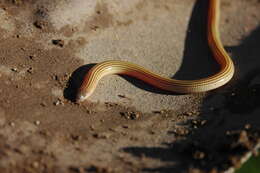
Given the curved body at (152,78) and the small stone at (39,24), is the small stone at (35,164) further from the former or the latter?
the small stone at (39,24)

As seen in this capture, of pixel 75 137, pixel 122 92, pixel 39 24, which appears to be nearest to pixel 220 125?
pixel 122 92

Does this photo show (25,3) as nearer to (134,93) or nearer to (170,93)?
(134,93)

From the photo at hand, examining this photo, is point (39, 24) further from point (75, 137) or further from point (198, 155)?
point (198, 155)

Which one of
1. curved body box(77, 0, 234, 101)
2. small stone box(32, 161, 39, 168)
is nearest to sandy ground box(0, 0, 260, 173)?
small stone box(32, 161, 39, 168)

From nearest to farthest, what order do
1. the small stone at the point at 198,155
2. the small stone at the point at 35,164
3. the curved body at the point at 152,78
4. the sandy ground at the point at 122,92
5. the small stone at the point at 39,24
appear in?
the small stone at the point at 35,164 < the small stone at the point at 198,155 < the sandy ground at the point at 122,92 < the curved body at the point at 152,78 < the small stone at the point at 39,24

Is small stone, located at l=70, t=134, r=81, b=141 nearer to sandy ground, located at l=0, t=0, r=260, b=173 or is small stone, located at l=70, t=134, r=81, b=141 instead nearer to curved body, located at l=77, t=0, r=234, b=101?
sandy ground, located at l=0, t=0, r=260, b=173

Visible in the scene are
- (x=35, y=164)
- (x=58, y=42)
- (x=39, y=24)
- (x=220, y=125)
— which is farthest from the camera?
(x=39, y=24)

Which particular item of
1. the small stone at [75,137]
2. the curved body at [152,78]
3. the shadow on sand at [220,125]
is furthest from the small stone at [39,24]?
the shadow on sand at [220,125]

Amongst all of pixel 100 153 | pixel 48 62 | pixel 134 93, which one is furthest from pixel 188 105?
pixel 48 62
